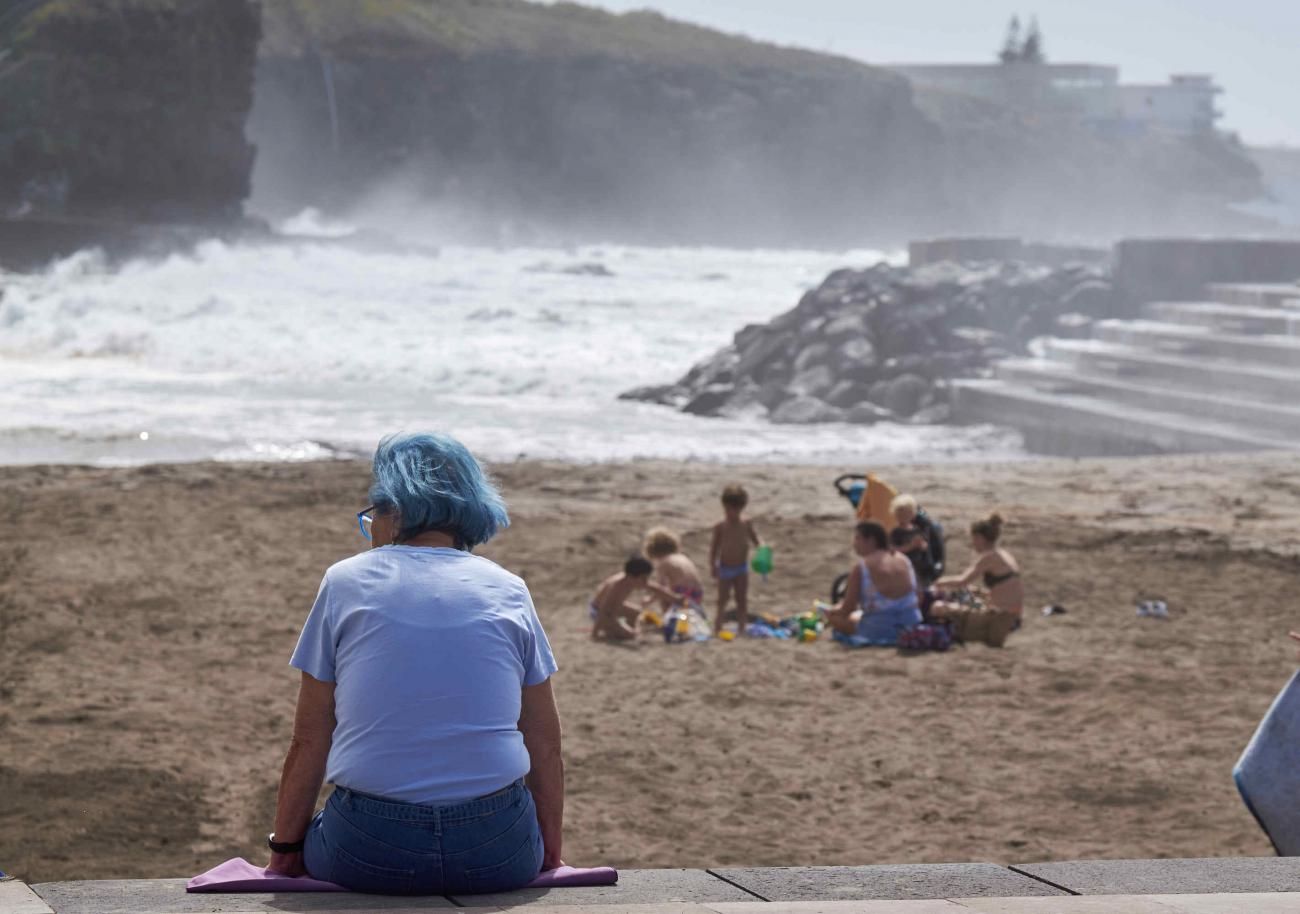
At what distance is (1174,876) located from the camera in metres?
3.37

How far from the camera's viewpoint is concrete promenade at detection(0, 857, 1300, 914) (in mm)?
2936

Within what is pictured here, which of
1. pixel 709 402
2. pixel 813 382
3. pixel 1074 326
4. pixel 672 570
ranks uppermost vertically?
pixel 1074 326

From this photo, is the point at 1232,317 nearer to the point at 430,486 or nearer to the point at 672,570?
the point at 672,570

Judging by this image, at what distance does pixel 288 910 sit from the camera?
2879 millimetres

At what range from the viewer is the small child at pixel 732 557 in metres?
9.08

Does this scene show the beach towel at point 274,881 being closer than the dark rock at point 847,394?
Yes

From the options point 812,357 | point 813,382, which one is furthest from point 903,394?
point 812,357

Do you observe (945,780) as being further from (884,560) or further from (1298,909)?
(1298,909)

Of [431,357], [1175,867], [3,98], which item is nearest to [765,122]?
[3,98]

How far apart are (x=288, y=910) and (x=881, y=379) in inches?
770

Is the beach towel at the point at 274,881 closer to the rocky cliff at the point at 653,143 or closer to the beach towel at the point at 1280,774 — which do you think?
the beach towel at the point at 1280,774

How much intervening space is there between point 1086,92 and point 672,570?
130314mm

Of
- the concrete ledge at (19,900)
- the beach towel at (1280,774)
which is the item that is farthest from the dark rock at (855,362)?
the concrete ledge at (19,900)

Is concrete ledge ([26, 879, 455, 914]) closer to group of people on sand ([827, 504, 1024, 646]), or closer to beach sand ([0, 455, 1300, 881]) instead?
beach sand ([0, 455, 1300, 881])
